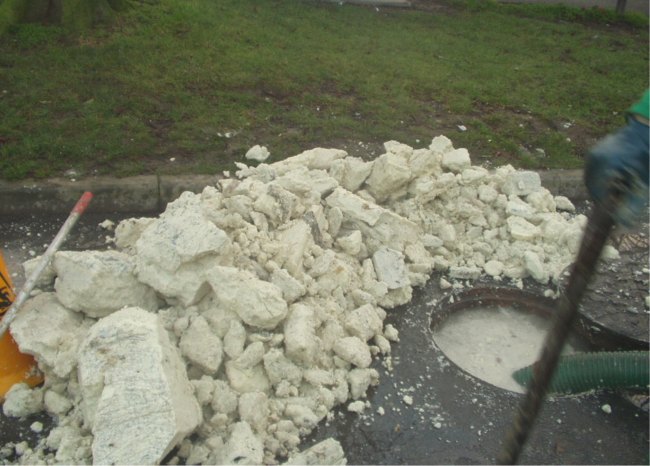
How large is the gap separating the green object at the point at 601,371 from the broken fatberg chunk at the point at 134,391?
6.75 ft

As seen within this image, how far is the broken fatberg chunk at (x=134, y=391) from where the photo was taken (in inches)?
116

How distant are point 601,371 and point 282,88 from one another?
14.6 feet

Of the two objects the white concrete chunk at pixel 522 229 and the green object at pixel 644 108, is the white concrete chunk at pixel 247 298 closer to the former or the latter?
the white concrete chunk at pixel 522 229

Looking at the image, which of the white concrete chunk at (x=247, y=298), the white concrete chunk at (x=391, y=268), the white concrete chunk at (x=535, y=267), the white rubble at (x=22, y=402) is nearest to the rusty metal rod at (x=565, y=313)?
the white concrete chunk at (x=247, y=298)


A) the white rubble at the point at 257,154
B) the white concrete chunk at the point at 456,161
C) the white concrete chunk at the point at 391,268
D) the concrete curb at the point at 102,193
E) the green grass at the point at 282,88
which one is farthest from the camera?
the green grass at the point at 282,88

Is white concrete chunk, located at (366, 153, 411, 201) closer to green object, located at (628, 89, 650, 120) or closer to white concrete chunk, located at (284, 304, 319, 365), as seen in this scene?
white concrete chunk, located at (284, 304, 319, 365)

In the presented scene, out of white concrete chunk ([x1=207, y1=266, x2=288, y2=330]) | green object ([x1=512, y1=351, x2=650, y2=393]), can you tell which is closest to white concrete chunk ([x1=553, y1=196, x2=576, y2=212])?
green object ([x1=512, y1=351, x2=650, y2=393])

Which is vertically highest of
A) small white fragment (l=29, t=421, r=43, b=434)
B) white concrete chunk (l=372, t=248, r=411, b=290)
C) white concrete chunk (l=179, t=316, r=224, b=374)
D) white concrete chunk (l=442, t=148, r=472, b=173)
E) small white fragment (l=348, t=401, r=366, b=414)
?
white concrete chunk (l=442, t=148, r=472, b=173)

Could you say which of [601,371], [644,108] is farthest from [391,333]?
[644,108]

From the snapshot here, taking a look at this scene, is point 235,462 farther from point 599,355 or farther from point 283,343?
point 599,355

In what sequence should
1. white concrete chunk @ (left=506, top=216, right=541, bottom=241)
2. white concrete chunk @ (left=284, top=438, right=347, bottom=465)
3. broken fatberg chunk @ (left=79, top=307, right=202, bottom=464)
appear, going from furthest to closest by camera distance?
white concrete chunk @ (left=506, top=216, right=541, bottom=241) → white concrete chunk @ (left=284, top=438, right=347, bottom=465) → broken fatberg chunk @ (left=79, top=307, right=202, bottom=464)

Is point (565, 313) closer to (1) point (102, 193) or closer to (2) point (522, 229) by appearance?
(2) point (522, 229)

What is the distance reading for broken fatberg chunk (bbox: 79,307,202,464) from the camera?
2.94 m

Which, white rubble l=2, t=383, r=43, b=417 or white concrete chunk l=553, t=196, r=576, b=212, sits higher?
white concrete chunk l=553, t=196, r=576, b=212
